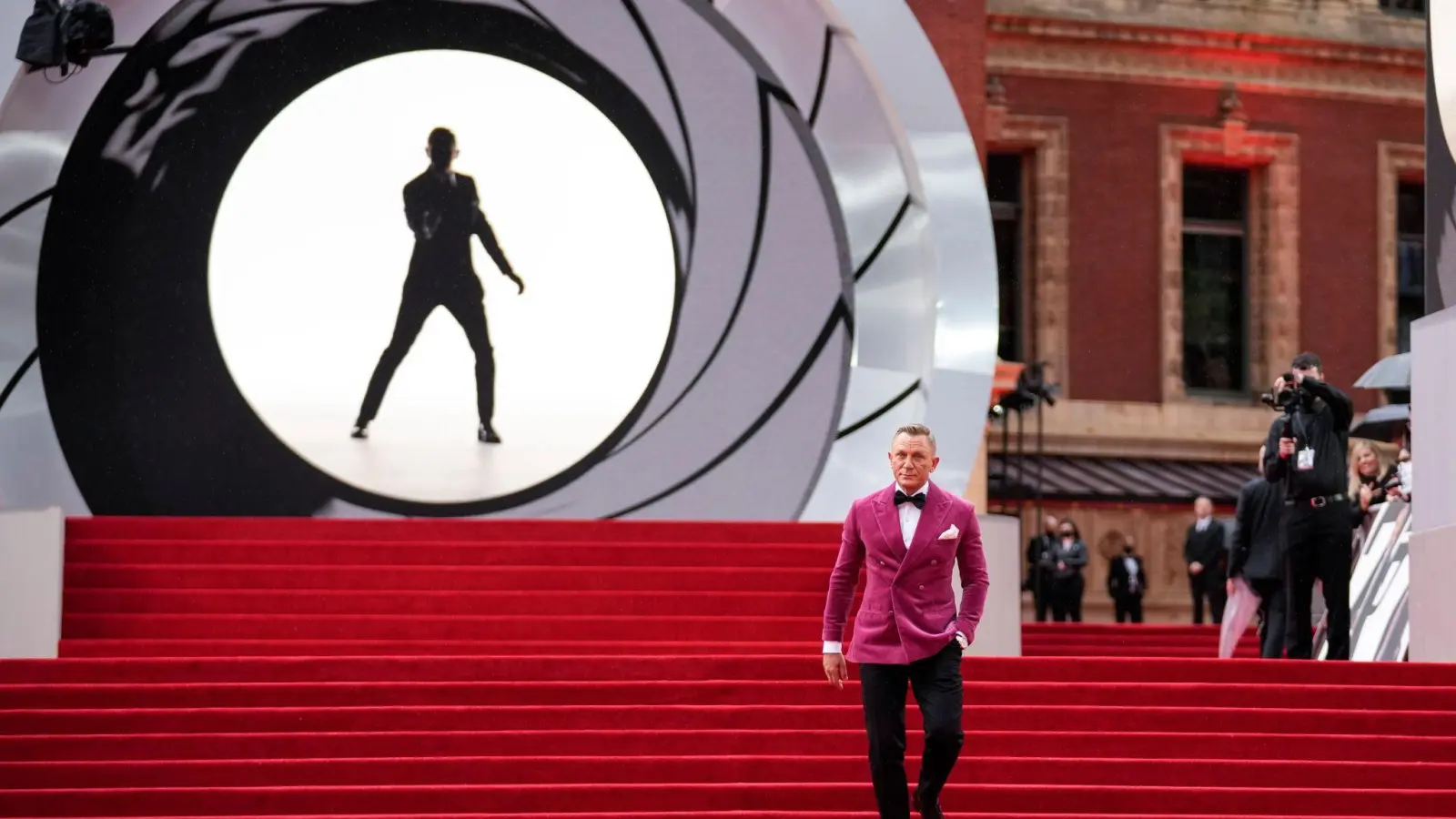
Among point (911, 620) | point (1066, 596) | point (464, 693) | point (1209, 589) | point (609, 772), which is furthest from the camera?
point (1066, 596)

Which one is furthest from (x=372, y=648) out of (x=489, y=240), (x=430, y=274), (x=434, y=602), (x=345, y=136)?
(x=345, y=136)

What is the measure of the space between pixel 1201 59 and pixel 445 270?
17198 millimetres

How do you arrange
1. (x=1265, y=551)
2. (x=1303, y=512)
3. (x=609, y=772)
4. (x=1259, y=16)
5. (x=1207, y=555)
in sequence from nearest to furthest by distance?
1. (x=609, y=772)
2. (x=1303, y=512)
3. (x=1265, y=551)
4. (x=1207, y=555)
5. (x=1259, y=16)

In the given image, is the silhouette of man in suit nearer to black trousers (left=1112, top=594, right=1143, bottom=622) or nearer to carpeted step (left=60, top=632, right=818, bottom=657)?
carpeted step (left=60, top=632, right=818, bottom=657)

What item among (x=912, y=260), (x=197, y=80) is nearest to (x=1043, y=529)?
(x=912, y=260)

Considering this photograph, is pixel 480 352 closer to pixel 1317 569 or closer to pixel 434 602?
pixel 434 602

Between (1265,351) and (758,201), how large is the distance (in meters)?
16.1

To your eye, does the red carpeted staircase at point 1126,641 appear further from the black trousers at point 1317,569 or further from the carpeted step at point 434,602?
the black trousers at point 1317,569

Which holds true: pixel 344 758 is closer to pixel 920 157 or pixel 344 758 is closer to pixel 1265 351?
pixel 920 157

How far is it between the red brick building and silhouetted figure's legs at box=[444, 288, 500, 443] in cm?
1412

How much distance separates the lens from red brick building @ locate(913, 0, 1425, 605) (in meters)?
32.3

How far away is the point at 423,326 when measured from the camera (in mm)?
18359

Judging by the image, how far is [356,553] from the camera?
49.1ft

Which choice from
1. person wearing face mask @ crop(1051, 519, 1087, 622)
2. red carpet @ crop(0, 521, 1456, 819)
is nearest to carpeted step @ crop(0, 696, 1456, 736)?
red carpet @ crop(0, 521, 1456, 819)
